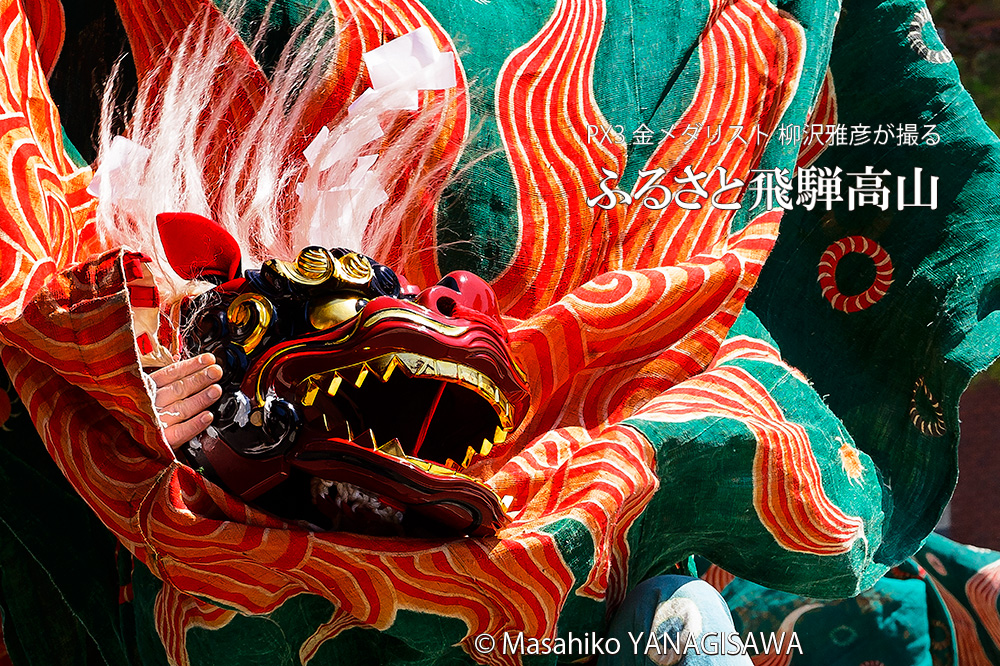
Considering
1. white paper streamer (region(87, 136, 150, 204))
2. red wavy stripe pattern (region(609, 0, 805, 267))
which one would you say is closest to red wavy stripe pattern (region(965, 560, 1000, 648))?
red wavy stripe pattern (region(609, 0, 805, 267))

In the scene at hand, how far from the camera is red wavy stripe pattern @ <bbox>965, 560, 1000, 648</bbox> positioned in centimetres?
145

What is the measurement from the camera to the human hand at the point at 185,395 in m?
0.62

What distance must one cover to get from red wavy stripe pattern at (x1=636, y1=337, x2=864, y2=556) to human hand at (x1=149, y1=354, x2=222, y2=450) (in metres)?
0.35

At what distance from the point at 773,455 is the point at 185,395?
1.59 ft

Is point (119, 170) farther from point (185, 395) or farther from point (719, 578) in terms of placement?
point (719, 578)

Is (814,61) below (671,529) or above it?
above

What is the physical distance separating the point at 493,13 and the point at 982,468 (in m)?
2.60

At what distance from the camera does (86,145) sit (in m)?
0.79

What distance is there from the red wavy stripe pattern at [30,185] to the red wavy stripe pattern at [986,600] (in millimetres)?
1264

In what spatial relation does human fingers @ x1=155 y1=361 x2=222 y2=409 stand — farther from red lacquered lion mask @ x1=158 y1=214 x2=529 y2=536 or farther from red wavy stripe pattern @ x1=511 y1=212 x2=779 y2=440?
red wavy stripe pattern @ x1=511 y1=212 x2=779 y2=440

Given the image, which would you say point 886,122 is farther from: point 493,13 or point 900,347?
point 493,13

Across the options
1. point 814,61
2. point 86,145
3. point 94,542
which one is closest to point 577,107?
point 814,61

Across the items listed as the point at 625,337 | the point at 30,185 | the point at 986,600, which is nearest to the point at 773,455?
the point at 625,337

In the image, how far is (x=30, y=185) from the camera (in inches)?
27.1
